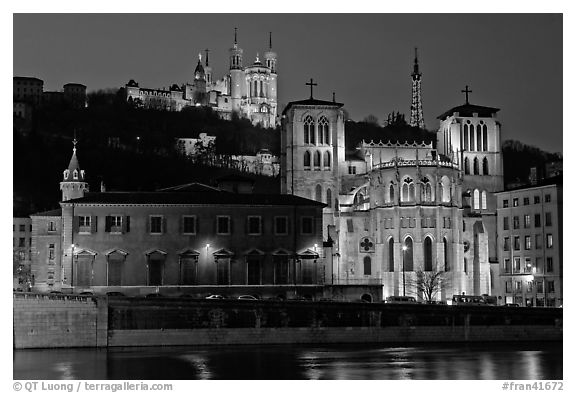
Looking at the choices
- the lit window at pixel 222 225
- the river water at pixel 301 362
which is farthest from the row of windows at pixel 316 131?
the river water at pixel 301 362

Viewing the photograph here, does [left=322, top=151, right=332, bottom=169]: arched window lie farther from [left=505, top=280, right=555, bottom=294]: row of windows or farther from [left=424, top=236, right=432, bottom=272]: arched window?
[left=505, top=280, right=555, bottom=294]: row of windows

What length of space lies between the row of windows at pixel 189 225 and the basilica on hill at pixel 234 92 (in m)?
89.5

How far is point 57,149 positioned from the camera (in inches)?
4220

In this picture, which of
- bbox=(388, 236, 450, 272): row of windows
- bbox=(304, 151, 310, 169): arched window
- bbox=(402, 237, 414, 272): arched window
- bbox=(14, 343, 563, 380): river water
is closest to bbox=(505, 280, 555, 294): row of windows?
bbox=(388, 236, 450, 272): row of windows

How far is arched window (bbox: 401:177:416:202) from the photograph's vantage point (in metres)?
69.6

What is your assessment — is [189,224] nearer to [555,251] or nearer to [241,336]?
[241,336]

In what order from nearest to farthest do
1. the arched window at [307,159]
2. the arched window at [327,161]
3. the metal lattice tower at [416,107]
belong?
the arched window at [307,159], the arched window at [327,161], the metal lattice tower at [416,107]

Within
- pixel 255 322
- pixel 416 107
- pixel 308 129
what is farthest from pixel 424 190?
pixel 416 107

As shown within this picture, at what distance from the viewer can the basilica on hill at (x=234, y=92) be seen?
491 ft

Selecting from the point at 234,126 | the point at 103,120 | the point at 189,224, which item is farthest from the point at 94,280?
the point at 234,126

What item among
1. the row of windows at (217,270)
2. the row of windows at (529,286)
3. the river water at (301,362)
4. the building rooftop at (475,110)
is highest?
the building rooftop at (475,110)

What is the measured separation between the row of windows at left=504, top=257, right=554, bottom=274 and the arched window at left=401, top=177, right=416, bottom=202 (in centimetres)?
791

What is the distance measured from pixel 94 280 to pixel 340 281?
67.6 feet

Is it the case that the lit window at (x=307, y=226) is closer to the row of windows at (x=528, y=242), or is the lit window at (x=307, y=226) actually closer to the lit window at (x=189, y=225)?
the lit window at (x=189, y=225)
